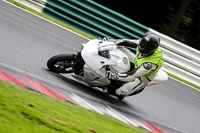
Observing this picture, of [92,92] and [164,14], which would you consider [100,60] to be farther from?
[164,14]

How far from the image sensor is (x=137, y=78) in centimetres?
816

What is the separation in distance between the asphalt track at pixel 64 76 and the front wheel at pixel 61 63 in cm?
13

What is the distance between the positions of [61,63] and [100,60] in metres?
0.80

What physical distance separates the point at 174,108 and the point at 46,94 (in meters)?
3.99

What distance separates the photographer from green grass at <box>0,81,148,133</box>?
457 cm

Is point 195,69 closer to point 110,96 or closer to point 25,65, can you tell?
Result: point 110,96

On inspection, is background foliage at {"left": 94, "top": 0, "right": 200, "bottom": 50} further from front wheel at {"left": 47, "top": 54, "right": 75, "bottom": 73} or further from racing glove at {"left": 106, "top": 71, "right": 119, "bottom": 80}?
racing glove at {"left": 106, "top": 71, "right": 119, "bottom": 80}

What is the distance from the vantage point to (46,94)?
6.72 metres

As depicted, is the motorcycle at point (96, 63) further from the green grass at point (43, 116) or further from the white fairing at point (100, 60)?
the green grass at point (43, 116)

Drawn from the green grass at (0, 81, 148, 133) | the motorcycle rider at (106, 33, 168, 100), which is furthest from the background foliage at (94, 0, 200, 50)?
the green grass at (0, 81, 148, 133)

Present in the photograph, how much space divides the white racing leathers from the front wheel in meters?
0.91

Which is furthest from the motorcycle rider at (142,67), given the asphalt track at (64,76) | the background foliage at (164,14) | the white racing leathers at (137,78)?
the background foliage at (164,14)

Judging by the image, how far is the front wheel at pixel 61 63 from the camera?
793 centimetres

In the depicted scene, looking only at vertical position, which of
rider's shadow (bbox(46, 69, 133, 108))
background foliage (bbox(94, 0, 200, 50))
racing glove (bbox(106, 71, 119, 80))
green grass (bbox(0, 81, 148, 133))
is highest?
background foliage (bbox(94, 0, 200, 50))
